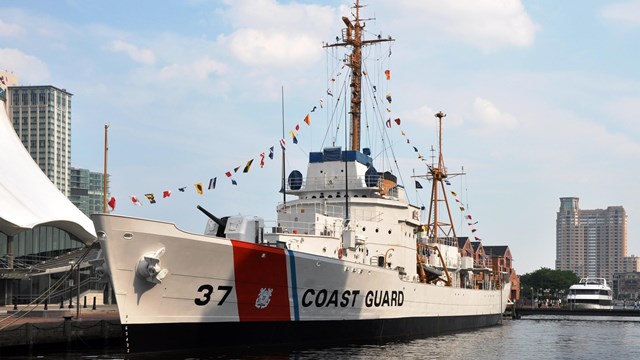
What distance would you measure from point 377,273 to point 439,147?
18282 millimetres

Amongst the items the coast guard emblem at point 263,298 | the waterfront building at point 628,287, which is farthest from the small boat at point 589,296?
the waterfront building at point 628,287

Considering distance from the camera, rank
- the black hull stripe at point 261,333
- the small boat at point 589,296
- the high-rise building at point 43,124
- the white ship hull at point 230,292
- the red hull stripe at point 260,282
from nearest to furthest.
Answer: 1. the white ship hull at point 230,292
2. the black hull stripe at point 261,333
3. the red hull stripe at point 260,282
4. the small boat at point 589,296
5. the high-rise building at point 43,124

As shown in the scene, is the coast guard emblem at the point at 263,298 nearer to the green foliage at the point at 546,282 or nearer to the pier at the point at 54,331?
the pier at the point at 54,331

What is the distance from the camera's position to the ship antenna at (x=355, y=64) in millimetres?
36219

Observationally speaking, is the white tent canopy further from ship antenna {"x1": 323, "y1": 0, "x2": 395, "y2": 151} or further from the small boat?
the small boat

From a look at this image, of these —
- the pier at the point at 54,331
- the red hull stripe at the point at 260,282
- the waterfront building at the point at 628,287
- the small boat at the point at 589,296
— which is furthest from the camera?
the waterfront building at the point at 628,287

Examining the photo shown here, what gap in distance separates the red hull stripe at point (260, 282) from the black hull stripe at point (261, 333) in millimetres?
377

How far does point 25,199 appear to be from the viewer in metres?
42.3

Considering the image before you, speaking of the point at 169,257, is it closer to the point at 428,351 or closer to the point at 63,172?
the point at 428,351

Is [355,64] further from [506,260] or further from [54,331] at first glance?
[506,260]

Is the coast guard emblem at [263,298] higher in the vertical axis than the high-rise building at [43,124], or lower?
lower

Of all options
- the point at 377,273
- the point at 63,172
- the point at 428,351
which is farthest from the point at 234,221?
the point at 63,172

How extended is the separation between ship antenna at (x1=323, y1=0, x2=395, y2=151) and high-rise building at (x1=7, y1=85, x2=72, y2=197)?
128 m

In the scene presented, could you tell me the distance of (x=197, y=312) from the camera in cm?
2316
